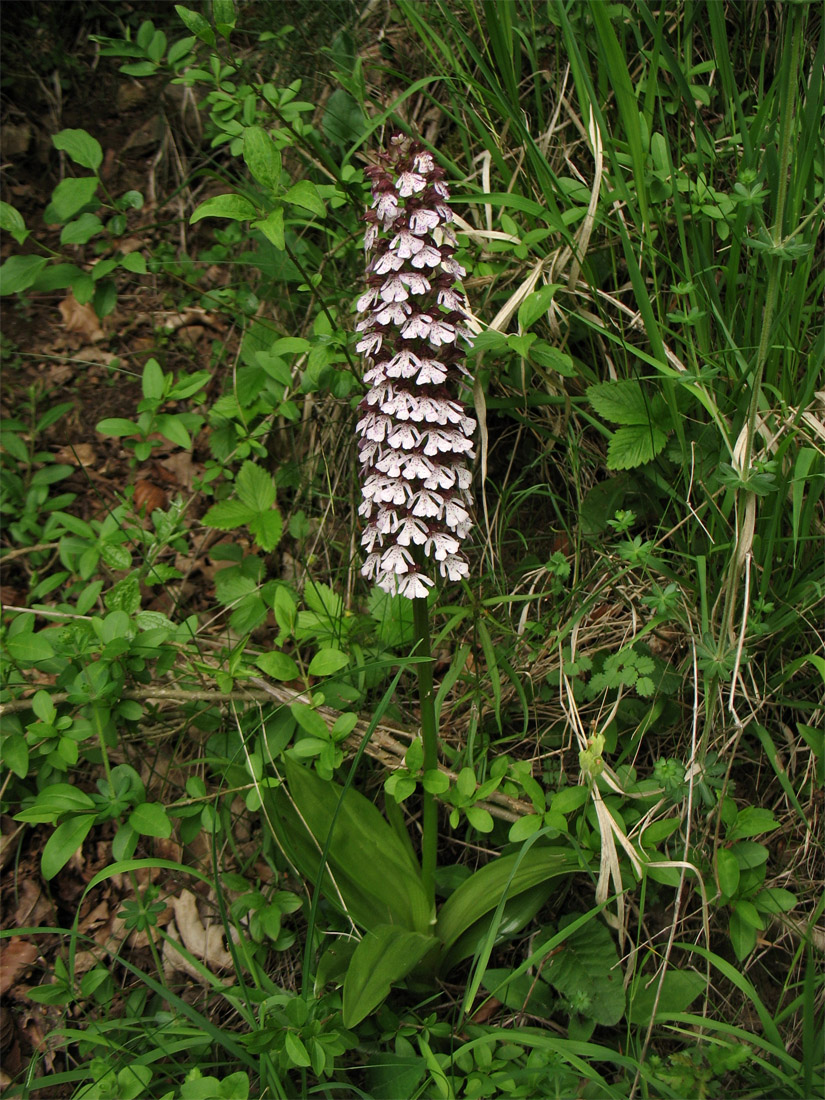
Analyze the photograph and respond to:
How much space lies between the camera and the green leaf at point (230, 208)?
1.97 meters

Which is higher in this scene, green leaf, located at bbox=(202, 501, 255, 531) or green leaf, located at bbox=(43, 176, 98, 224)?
green leaf, located at bbox=(43, 176, 98, 224)

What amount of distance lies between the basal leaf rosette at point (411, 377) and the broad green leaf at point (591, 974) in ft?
3.28

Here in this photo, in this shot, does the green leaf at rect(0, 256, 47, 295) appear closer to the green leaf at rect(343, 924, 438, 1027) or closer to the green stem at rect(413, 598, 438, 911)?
the green stem at rect(413, 598, 438, 911)

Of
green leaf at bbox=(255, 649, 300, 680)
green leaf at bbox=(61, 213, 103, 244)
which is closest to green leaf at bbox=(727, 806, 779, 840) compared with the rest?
green leaf at bbox=(255, 649, 300, 680)

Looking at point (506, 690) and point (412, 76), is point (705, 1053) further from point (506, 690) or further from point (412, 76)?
point (412, 76)

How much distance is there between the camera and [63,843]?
6.51 feet

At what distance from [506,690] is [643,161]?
1.54 metres

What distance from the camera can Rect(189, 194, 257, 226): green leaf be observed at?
1.97 m

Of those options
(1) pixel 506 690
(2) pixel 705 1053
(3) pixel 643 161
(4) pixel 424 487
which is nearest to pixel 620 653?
(1) pixel 506 690

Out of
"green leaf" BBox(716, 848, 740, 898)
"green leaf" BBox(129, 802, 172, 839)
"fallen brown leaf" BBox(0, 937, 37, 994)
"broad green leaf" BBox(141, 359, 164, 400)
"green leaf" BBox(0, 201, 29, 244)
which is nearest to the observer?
"green leaf" BBox(716, 848, 740, 898)

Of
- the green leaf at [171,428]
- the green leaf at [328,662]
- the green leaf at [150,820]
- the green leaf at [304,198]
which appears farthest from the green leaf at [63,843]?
the green leaf at [304,198]

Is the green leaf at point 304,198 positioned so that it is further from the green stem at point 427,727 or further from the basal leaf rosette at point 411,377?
the green stem at point 427,727

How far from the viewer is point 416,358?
1.68 meters

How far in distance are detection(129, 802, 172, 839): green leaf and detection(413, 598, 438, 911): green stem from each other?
2.15 ft
